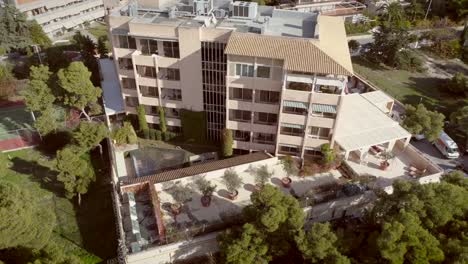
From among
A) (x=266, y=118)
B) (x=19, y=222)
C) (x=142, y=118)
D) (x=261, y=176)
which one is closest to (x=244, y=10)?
(x=266, y=118)

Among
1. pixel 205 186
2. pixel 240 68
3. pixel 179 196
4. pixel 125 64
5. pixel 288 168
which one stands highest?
pixel 240 68

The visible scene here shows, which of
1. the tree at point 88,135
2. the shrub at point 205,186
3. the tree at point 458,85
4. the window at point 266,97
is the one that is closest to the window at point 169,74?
the tree at point 88,135

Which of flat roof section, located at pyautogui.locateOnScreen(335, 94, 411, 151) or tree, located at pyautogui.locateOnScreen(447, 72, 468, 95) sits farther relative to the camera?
tree, located at pyautogui.locateOnScreen(447, 72, 468, 95)

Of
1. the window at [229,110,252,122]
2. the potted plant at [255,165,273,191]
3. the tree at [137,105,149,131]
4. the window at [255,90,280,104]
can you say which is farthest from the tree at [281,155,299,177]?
Result: the tree at [137,105,149,131]

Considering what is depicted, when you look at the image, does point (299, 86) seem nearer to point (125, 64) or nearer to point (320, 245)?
point (320, 245)

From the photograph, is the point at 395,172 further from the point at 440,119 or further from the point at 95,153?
the point at 95,153

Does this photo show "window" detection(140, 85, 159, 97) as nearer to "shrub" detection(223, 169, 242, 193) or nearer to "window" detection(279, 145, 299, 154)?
"shrub" detection(223, 169, 242, 193)
